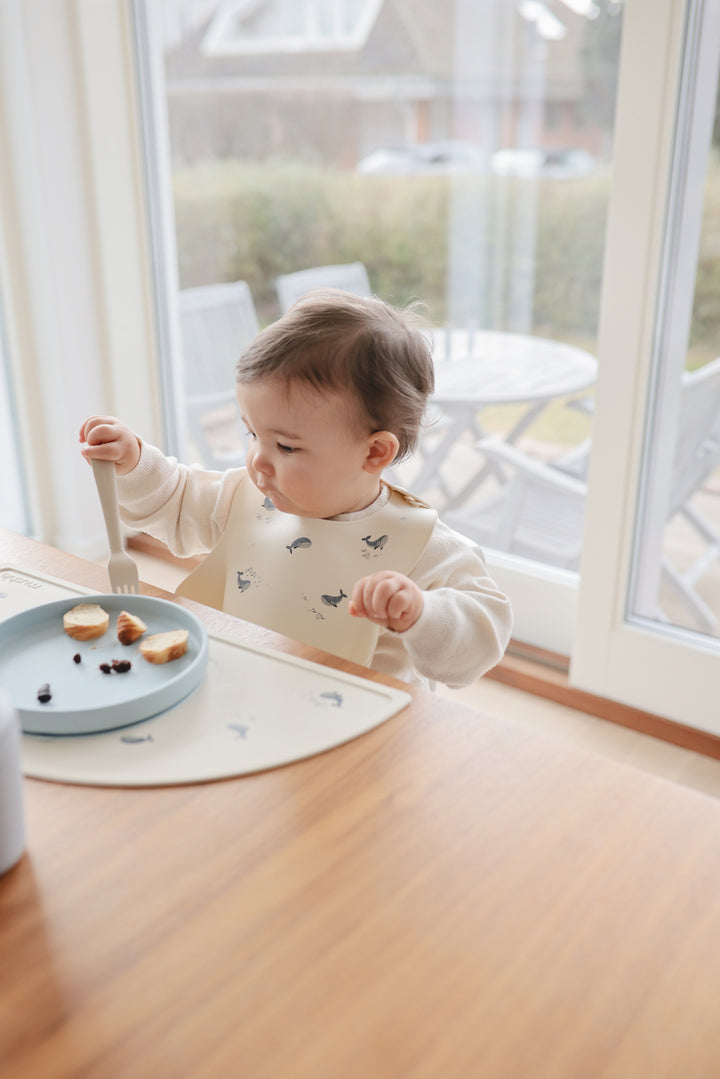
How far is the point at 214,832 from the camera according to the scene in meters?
0.63

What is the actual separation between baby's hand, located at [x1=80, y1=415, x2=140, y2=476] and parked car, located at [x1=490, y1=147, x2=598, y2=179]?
1.30 meters

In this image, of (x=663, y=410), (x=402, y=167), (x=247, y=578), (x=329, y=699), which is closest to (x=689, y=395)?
(x=663, y=410)

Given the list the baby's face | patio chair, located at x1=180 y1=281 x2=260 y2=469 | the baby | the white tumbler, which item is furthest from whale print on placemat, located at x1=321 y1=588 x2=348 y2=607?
patio chair, located at x1=180 y1=281 x2=260 y2=469

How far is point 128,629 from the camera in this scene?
0.84 meters

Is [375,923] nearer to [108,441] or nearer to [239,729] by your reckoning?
[239,729]

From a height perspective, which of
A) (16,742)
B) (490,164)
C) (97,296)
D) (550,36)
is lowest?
(97,296)

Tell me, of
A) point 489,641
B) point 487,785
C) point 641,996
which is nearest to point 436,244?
point 489,641

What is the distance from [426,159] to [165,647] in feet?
5.80

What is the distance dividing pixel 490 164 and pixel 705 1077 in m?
2.00

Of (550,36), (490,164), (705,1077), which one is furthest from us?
(490,164)

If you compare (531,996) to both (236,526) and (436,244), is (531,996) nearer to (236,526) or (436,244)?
(236,526)

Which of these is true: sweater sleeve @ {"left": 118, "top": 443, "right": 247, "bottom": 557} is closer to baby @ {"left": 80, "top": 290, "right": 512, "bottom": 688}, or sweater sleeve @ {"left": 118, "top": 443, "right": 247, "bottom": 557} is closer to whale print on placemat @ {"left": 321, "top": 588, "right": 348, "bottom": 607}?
baby @ {"left": 80, "top": 290, "right": 512, "bottom": 688}

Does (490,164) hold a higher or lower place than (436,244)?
higher

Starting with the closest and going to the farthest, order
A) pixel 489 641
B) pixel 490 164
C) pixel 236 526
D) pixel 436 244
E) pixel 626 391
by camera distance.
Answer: pixel 489 641
pixel 236 526
pixel 626 391
pixel 490 164
pixel 436 244
